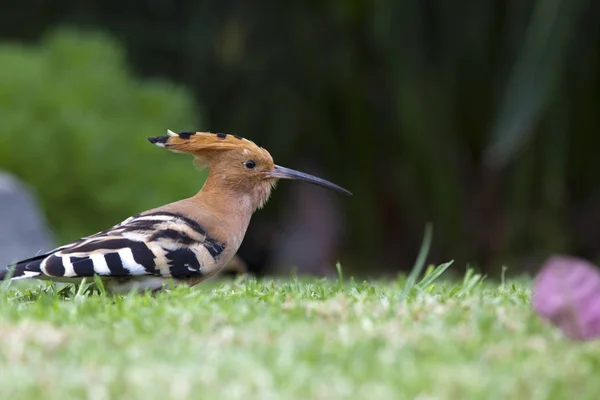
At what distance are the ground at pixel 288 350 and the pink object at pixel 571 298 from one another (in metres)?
0.05

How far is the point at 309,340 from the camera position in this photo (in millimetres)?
2270

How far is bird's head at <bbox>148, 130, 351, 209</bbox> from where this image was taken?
Answer: 3.63 meters

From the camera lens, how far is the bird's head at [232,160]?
11.9 feet

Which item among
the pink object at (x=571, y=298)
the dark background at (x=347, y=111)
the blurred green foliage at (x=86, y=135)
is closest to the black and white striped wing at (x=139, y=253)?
the pink object at (x=571, y=298)

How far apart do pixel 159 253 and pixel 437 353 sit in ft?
4.19

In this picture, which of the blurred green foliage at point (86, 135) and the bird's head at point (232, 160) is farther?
the blurred green foliage at point (86, 135)

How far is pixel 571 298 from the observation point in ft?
7.60

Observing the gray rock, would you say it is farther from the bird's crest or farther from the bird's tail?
the bird's tail

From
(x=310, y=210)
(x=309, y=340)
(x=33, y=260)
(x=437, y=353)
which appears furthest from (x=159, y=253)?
(x=310, y=210)

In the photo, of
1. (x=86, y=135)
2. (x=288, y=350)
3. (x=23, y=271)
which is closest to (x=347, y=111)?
(x=86, y=135)

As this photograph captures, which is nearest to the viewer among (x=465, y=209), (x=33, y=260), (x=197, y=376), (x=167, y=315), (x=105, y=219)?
(x=197, y=376)

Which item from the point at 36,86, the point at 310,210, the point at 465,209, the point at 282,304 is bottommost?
the point at 310,210

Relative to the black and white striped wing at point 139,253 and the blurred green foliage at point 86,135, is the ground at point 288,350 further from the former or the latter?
the blurred green foliage at point 86,135

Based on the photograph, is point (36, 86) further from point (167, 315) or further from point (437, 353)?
point (437, 353)
